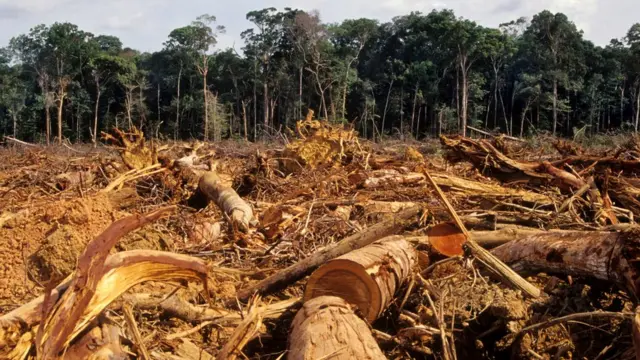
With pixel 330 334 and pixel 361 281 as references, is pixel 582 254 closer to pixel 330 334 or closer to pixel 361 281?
pixel 361 281

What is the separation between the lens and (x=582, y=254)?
3174 mm

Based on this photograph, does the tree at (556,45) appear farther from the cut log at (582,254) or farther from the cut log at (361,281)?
the cut log at (361,281)

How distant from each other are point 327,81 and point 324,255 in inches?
1538

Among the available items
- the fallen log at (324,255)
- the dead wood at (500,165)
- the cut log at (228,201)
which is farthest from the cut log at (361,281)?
the dead wood at (500,165)

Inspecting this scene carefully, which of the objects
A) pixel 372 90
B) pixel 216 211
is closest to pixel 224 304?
pixel 216 211

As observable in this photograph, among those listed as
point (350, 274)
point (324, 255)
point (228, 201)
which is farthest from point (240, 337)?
point (228, 201)

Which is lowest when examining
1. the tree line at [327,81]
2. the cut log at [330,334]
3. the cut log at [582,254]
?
the cut log at [330,334]

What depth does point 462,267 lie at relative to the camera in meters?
3.76

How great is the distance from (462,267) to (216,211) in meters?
4.07

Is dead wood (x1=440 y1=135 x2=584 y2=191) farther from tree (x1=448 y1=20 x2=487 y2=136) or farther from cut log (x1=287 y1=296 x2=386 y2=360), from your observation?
tree (x1=448 y1=20 x2=487 y2=136)

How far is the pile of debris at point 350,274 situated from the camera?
2484mm

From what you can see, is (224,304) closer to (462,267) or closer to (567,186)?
(462,267)

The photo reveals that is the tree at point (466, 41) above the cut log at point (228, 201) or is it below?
above

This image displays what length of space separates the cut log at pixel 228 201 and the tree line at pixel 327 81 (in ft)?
107
